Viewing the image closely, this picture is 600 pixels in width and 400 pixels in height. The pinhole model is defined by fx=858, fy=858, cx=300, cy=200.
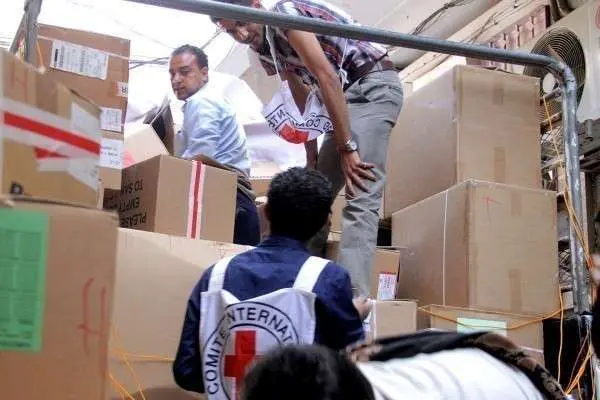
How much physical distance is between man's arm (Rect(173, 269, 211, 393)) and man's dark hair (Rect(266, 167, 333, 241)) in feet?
0.61

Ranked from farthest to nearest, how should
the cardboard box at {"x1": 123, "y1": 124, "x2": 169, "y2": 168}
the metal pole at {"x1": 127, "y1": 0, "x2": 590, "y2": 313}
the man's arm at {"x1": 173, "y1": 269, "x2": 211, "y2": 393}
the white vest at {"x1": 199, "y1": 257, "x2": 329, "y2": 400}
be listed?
the cardboard box at {"x1": 123, "y1": 124, "x2": 169, "y2": 168}, the metal pole at {"x1": 127, "y1": 0, "x2": 590, "y2": 313}, the man's arm at {"x1": 173, "y1": 269, "x2": 211, "y2": 393}, the white vest at {"x1": 199, "y1": 257, "x2": 329, "y2": 400}

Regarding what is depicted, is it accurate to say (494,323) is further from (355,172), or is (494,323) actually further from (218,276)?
(218,276)

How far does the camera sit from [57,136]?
1.08m

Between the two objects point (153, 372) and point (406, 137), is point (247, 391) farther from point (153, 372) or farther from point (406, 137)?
point (406, 137)

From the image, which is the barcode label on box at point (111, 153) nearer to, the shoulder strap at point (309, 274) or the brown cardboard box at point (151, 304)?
the brown cardboard box at point (151, 304)

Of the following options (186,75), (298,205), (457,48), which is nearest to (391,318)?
(298,205)

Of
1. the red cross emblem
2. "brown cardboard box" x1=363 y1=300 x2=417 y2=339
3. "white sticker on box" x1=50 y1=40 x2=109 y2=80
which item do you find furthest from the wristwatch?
the red cross emblem

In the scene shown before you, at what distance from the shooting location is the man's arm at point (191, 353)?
65.4 inches

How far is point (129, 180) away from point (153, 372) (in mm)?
590

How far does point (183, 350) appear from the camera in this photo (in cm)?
167

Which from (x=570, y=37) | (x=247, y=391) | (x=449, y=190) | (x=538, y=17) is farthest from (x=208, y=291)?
(x=538, y=17)

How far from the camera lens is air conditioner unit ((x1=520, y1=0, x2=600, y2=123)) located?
133 inches

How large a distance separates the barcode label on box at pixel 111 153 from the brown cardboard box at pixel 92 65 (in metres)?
0.03

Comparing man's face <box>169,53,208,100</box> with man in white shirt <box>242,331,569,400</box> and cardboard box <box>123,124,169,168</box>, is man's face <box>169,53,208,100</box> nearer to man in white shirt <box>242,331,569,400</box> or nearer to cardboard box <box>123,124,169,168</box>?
cardboard box <box>123,124,169,168</box>
